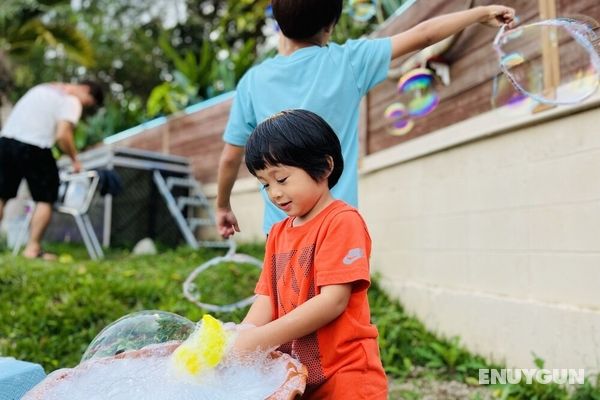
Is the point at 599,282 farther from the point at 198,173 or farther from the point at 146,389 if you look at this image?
the point at 198,173

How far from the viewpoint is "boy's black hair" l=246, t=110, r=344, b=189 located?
1348 millimetres

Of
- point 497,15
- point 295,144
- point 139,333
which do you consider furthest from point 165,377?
point 497,15

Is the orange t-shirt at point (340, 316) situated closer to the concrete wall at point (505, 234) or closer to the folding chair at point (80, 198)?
the concrete wall at point (505, 234)

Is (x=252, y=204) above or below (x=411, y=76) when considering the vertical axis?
below

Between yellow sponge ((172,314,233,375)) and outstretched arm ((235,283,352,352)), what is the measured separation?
4 centimetres

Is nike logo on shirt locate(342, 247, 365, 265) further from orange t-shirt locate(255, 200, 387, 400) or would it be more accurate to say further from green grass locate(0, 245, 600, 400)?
green grass locate(0, 245, 600, 400)

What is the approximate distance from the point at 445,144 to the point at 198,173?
13.8ft

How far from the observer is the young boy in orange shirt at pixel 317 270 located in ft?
4.22

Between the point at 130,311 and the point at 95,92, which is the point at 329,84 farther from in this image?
the point at 95,92

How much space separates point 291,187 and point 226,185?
97 cm

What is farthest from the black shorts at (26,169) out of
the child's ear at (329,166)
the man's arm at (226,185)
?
the child's ear at (329,166)

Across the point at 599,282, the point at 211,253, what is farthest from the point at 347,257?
the point at 211,253

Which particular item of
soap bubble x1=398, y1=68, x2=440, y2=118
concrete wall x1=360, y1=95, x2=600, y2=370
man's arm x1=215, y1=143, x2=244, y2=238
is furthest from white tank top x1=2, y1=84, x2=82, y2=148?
man's arm x1=215, y1=143, x2=244, y2=238

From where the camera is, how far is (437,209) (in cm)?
392
